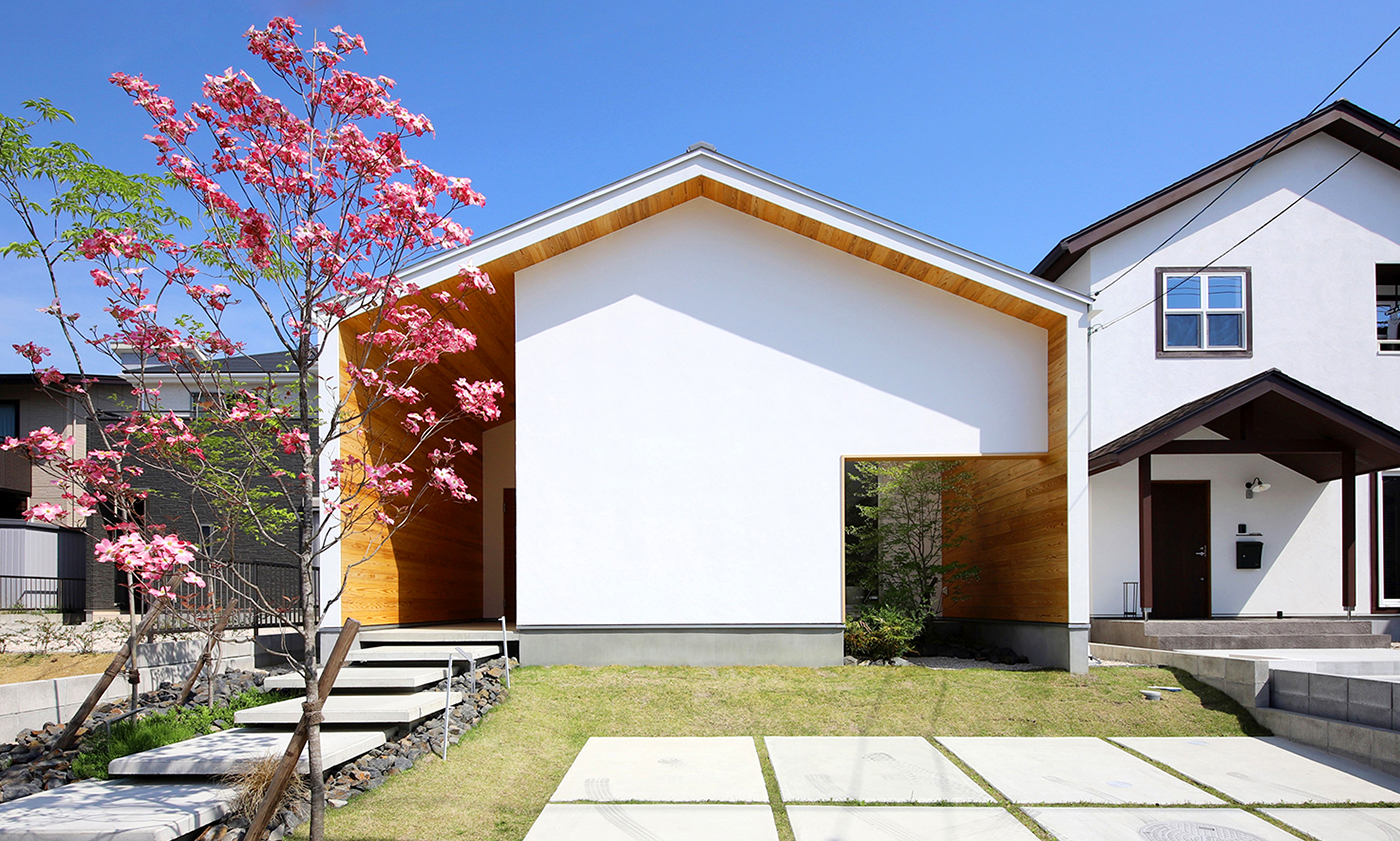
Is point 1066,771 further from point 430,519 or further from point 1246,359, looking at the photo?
point 1246,359

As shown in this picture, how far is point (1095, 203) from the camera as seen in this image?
42.7 feet

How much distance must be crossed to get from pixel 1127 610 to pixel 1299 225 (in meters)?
6.22

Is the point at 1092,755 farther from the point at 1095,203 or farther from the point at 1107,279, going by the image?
the point at 1095,203

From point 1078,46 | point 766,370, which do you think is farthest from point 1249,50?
point 766,370

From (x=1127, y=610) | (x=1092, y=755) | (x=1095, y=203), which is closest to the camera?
(x=1092, y=755)

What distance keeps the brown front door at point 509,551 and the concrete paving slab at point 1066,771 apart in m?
8.37

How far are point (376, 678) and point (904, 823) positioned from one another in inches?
199

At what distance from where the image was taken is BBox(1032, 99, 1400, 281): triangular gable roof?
39.5 feet

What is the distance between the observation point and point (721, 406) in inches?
384

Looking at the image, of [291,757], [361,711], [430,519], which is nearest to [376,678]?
[361,711]

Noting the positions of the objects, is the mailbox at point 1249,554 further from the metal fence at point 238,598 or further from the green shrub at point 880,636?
the metal fence at point 238,598

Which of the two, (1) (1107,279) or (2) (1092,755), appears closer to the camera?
(2) (1092,755)

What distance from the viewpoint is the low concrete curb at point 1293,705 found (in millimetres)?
6512

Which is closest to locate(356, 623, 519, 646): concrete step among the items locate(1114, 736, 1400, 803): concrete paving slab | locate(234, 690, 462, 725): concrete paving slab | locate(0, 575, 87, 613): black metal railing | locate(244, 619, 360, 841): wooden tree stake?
locate(234, 690, 462, 725): concrete paving slab
